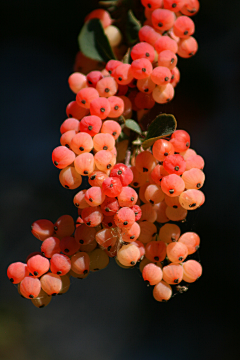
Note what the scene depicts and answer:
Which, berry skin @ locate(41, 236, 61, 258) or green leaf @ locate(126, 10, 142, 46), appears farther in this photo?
green leaf @ locate(126, 10, 142, 46)

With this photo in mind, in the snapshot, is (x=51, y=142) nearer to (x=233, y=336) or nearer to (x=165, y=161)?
(x=165, y=161)

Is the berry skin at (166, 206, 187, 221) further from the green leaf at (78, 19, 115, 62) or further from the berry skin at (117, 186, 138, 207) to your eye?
the green leaf at (78, 19, 115, 62)

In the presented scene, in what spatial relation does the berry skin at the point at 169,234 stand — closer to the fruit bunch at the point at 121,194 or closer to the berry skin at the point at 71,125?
the fruit bunch at the point at 121,194

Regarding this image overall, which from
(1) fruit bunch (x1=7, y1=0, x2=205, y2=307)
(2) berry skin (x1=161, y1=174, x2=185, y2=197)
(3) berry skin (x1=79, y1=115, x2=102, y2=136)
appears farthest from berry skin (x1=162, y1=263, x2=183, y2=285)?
(3) berry skin (x1=79, y1=115, x2=102, y2=136)

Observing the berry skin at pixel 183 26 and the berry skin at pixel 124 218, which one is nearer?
the berry skin at pixel 124 218

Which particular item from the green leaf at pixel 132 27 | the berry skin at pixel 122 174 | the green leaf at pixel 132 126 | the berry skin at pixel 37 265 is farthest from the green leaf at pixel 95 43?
the berry skin at pixel 37 265

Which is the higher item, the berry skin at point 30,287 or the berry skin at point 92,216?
the berry skin at point 92,216
